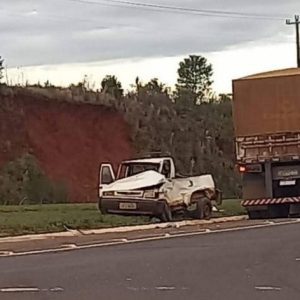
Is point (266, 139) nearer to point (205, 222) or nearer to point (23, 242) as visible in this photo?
point (205, 222)

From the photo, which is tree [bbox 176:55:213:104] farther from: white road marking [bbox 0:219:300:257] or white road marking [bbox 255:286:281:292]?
white road marking [bbox 255:286:281:292]

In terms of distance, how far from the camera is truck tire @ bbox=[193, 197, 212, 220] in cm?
3005

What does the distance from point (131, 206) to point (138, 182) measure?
0.68 meters

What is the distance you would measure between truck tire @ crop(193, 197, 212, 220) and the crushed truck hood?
1.65m

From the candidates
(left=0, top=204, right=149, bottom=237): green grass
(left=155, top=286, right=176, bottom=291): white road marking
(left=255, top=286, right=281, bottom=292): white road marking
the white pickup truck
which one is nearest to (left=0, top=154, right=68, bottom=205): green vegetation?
(left=0, top=204, right=149, bottom=237): green grass

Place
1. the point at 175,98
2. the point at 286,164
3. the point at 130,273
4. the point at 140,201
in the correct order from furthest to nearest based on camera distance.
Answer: the point at 175,98 → the point at 286,164 → the point at 140,201 → the point at 130,273

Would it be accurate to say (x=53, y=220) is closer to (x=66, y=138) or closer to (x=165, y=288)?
(x=165, y=288)

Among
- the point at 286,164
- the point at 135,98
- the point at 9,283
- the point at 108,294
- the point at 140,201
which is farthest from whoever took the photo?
the point at 135,98

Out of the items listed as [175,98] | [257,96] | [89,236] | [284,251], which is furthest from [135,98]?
[284,251]

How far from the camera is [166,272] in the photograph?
16.1 m

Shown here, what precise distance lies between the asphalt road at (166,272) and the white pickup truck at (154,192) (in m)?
6.10

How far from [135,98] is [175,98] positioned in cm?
480

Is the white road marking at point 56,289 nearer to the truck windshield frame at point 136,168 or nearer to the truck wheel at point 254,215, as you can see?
the truck windshield frame at point 136,168

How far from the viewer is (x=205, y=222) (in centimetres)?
2948
